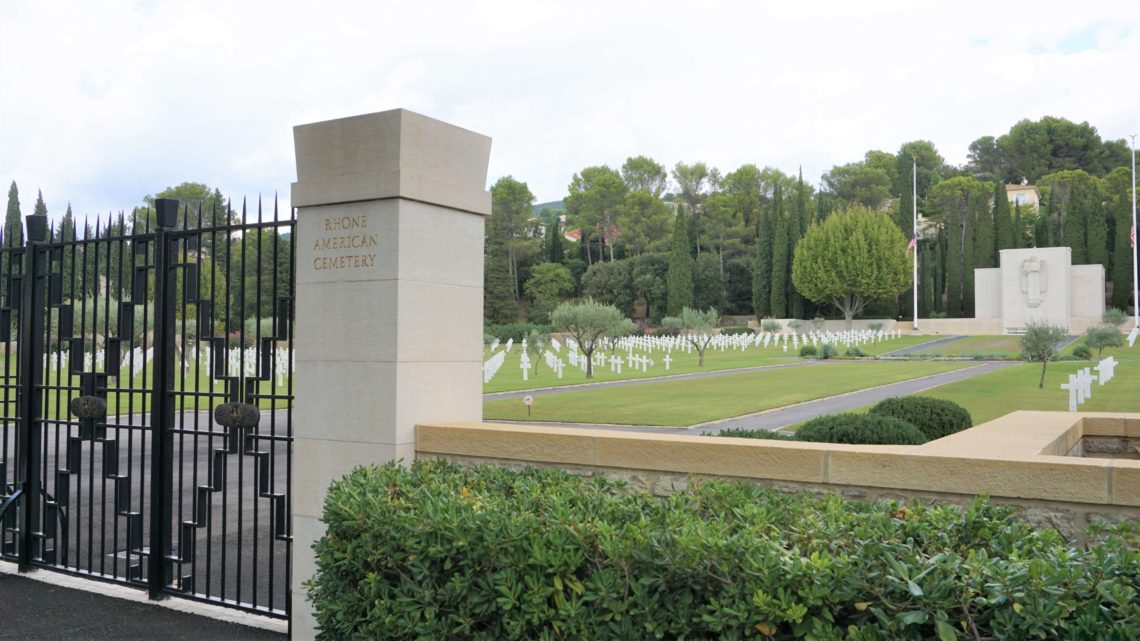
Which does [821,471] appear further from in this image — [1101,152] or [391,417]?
[1101,152]

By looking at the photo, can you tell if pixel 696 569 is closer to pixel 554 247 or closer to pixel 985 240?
pixel 985 240

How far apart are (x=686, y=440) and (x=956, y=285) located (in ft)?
246

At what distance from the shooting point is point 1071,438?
596 cm

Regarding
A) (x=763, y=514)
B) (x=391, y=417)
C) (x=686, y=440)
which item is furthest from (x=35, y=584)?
(x=763, y=514)

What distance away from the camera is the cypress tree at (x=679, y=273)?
230 feet

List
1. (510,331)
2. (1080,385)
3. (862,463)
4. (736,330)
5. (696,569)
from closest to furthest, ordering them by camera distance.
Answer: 1. (696,569)
2. (862,463)
3. (1080,385)
4. (510,331)
5. (736,330)

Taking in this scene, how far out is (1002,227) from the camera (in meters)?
69.2

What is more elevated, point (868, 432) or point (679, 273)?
point (679, 273)

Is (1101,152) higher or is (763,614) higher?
(1101,152)

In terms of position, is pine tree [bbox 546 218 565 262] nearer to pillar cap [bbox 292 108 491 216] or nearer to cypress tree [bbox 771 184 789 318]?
cypress tree [bbox 771 184 789 318]

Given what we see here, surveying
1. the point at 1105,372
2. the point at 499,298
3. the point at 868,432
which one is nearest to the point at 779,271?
the point at 499,298

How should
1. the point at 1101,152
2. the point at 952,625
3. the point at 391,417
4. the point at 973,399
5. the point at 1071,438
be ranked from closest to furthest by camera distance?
the point at 952,625 < the point at 391,417 < the point at 1071,438 < the point at 973,399 < the point at 1101,152

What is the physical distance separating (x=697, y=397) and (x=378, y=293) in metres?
19.7

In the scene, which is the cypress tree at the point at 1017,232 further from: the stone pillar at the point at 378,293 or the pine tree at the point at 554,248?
the stone pillar at the point at 378,293
